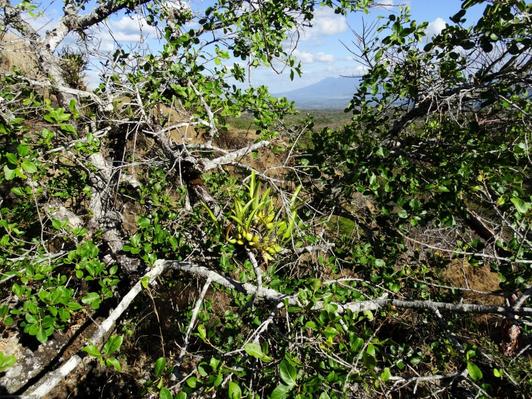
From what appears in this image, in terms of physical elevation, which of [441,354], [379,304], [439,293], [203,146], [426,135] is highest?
[203,146]

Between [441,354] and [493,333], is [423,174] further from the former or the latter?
[493,333]

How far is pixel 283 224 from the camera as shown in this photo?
7.00ft

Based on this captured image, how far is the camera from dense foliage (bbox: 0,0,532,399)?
168 cm

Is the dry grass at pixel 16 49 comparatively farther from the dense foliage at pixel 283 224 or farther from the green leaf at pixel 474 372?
the green leaf at pixel 474 372

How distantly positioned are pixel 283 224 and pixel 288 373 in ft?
3.42

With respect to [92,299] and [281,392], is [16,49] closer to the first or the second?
[92,299]

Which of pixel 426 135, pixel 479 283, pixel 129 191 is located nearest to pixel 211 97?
pixel 129 191

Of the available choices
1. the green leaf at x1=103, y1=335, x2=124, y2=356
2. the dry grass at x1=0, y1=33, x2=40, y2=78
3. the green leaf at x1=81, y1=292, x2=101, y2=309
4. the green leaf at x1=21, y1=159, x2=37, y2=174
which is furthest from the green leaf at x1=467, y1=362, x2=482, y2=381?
the dry grass at x1=0, y1=33, x2=40, y2=78

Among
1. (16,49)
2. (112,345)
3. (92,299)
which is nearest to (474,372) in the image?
(112,345)

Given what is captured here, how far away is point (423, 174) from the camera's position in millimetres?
2555

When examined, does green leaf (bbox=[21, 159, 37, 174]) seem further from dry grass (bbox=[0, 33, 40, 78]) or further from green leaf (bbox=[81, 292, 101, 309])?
dry grass (bbox=[0, 33, 40, 78])

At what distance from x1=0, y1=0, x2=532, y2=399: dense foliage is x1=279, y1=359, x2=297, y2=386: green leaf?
2 centimetres

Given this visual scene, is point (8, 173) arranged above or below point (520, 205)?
above

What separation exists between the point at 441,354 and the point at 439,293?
1.63 feet
